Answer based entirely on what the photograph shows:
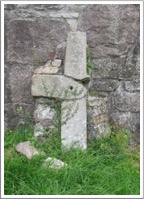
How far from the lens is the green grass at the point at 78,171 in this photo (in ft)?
9.40

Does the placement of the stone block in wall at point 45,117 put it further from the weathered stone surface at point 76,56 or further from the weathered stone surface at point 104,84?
the weathered stone surface at point 104,84

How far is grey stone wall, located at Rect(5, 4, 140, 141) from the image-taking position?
3.62 metres

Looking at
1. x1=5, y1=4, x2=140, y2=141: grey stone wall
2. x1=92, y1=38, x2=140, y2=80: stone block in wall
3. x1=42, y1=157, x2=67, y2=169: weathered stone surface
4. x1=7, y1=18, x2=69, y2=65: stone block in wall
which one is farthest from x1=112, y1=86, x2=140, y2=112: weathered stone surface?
x1=42, y1=157, x2=67, y2=169: weathered stone surface

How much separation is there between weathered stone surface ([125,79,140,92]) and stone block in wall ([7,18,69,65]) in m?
0.81

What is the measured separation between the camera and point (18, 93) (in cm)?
372

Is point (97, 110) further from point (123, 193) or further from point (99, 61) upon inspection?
point (123, 193)

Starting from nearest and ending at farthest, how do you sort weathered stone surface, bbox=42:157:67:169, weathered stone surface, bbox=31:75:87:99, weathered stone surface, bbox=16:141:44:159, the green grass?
the green grass
weathered stone surface, bbox=42:157:67:169
weathered stone surface, bbox=16:141:44:159
weathered stone surface, bbox=31:75:87:99

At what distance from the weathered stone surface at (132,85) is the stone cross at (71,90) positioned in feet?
1.75

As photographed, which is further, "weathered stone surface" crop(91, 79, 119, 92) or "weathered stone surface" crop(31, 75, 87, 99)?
"weathered stone surface" crop(91, 79, 119, 92)

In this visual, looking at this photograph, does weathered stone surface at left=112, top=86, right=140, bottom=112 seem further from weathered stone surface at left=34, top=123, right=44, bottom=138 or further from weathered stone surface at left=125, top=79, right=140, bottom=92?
weathered stone surface at left=34, top=123, right=44, bottom=138

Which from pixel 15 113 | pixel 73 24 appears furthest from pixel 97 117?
pixel 73 24

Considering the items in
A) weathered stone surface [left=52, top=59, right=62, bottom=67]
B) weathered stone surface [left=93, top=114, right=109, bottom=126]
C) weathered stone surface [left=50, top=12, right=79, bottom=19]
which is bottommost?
weathered stone surface [left=93, top=114, right=109, bottom=126]

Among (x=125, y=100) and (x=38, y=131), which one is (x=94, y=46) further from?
(x=38, y=131)

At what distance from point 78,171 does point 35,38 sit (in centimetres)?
147
